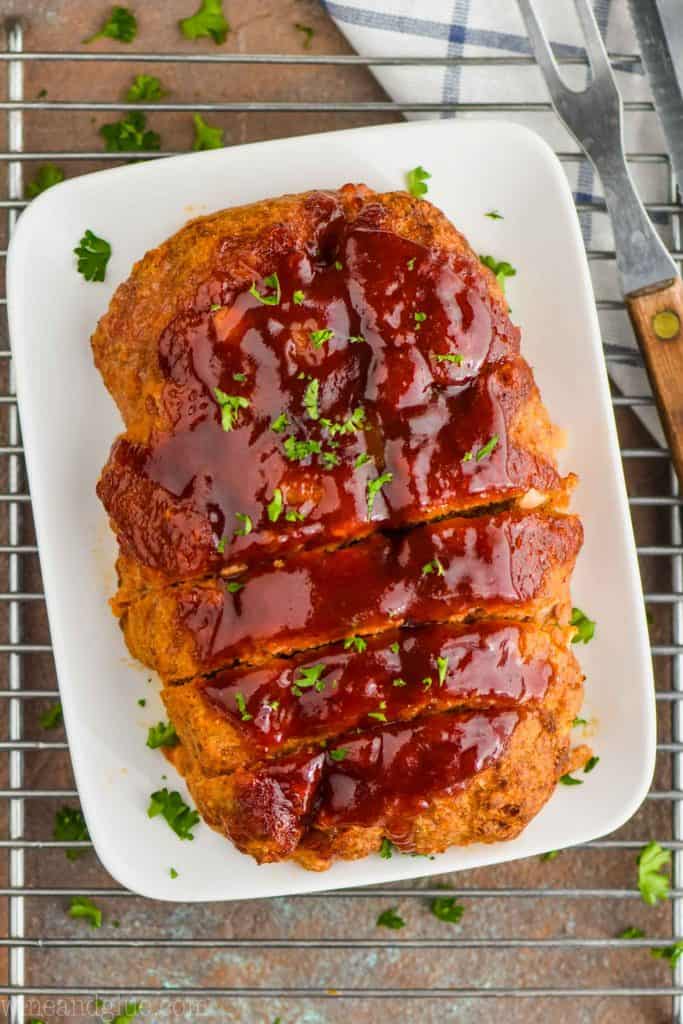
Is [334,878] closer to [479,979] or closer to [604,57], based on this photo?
[479,979]

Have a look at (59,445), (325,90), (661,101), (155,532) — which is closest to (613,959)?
(155,532)

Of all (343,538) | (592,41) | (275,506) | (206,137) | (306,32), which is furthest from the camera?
(306,32)

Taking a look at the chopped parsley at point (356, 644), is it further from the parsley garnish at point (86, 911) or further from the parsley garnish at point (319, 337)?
the parsley garnish at point (86, 911)

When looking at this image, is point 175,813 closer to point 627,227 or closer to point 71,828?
point 71,828

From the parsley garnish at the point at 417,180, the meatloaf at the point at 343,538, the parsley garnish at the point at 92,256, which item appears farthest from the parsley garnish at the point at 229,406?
the parsley garnish at the point at 417,180

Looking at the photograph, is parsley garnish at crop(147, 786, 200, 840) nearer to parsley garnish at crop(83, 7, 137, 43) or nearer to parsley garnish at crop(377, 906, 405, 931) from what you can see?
parsley garnish at crop(377, 906, 405, 931)

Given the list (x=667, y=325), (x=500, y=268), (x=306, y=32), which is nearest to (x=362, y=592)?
(x=500, y=268)
